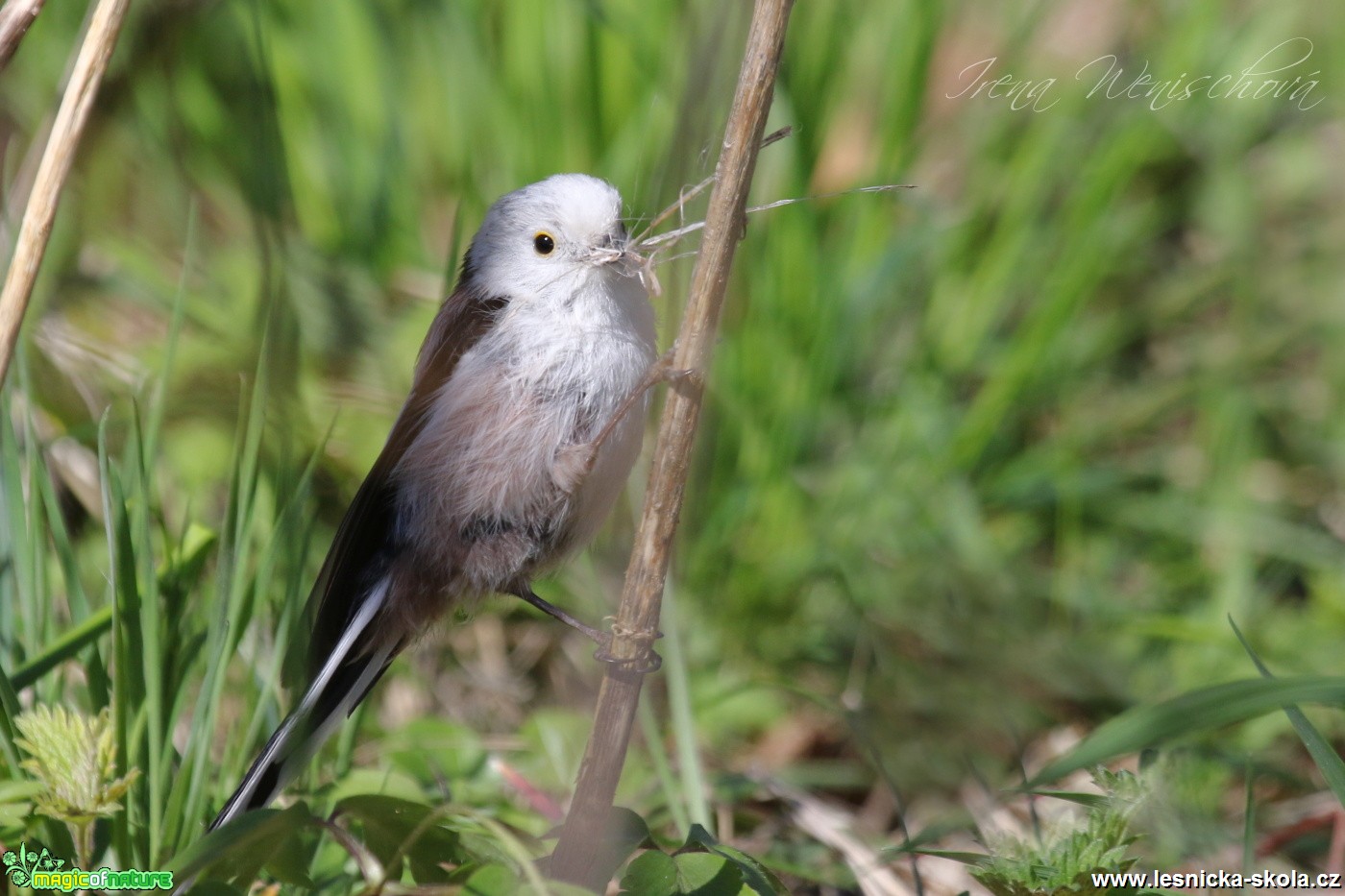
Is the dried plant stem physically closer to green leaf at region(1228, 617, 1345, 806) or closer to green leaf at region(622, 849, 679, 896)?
green leaf at region(622, 849, 679, 896)

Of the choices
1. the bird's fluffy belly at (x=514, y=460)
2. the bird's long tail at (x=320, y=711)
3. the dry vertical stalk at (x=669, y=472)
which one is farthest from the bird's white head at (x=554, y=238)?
the bird's long tail at (x=320, y=711)

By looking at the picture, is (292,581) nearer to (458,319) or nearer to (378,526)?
(378,526)

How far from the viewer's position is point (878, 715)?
2.77 m

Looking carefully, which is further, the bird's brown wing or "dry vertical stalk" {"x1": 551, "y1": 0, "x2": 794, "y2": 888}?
the bird's brown wing

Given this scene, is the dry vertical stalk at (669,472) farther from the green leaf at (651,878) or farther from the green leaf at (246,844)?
the green leaf at (246,844)

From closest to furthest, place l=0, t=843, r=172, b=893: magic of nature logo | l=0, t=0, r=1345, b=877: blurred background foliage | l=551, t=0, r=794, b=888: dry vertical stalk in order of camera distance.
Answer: l=551, t=0, r=794, b=888: dry vertical stalk < l=0, t=843, r=172, b=893: magic of nature logo < l=0, t=0, r=1345, b=877: blurred background foliage

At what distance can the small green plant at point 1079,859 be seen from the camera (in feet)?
4.64

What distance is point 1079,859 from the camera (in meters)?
1.42

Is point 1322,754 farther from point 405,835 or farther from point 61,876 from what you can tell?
point 61,876

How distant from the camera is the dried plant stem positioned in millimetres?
1637

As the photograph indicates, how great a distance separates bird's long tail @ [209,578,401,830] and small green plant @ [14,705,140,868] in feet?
0.65

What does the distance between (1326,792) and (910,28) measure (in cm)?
210

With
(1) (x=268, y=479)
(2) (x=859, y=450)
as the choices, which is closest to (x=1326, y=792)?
(2) (x=859, y=450)

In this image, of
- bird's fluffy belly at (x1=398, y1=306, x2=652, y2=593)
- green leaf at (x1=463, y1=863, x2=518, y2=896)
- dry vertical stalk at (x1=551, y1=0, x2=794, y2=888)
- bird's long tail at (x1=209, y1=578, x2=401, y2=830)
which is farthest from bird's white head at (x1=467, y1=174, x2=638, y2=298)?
green leaf at (x1=463, y1=863, x2=518, y2=896)
